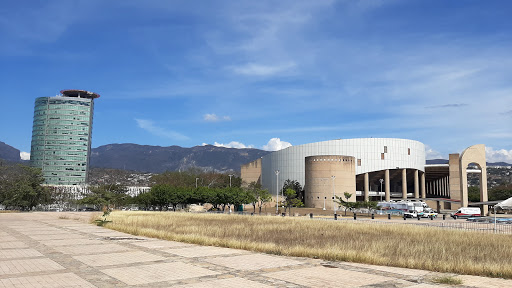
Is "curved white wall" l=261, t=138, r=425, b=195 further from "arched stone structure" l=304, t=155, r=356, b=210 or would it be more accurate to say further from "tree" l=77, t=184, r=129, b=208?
"tree" l=77, t=184, r=129, b=208

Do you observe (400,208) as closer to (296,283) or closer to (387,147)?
(387,147)

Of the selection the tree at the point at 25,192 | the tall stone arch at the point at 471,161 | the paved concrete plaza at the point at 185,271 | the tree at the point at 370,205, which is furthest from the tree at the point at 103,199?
the tall stone arch at the point at 471,161

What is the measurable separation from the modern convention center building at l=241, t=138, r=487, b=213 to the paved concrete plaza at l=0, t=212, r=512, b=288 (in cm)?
8089

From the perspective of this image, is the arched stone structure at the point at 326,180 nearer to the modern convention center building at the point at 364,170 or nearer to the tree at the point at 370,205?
the modern convention center building at the point at 364,170

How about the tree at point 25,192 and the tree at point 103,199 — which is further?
the tree at point 103,199

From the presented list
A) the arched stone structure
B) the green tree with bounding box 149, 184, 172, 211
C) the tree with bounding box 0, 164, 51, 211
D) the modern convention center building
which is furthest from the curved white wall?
the tree with bounding box 0, 164, 51, 211

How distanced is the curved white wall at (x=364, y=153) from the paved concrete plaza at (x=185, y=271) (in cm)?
10574

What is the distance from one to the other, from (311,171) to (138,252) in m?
91.8

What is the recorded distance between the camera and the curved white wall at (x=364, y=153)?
120 meters

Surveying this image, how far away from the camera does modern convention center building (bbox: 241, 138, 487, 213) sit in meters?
106

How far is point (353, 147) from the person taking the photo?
396ft

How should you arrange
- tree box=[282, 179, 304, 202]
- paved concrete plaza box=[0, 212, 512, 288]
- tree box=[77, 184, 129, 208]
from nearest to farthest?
paved concrete plaza box=[0, 212, 512, 288] → tree box=[77, 184, 129, 208] → tree box=[282, 179, 304, 202]

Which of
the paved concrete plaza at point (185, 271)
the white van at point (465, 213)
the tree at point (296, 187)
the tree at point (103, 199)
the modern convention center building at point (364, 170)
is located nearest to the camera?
the paved concrete plaza at point (185, 271)

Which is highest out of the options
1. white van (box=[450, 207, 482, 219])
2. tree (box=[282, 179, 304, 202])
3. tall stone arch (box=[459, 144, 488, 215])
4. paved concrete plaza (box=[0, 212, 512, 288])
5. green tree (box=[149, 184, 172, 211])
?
tall stone arch (box=[459, 144, 488, 215])
